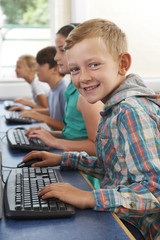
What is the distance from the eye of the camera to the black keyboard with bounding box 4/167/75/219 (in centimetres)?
78

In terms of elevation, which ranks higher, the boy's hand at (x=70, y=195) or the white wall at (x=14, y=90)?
the boy's hand at (x=70, y=195)

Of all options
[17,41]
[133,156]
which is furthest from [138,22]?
[133,156]

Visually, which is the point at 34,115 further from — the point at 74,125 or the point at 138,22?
the point at 138,22

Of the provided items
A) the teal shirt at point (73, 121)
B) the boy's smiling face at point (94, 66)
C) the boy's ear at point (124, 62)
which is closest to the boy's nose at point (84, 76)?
the boy's smiling face at point (94, 66)

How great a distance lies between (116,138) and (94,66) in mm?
228

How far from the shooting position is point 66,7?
3.57 m

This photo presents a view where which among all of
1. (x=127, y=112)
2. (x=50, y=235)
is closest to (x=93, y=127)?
(x=127, y=112)

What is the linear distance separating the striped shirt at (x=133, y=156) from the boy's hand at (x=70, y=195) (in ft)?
0.07

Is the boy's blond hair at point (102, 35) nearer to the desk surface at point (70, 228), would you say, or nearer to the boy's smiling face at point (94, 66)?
the boy's smiling face at point (94, 66)

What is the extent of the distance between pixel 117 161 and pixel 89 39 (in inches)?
14.8

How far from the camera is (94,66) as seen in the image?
1.01m

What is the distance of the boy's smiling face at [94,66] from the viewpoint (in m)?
1.00

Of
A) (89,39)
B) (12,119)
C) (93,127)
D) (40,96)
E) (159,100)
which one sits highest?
(89,39)

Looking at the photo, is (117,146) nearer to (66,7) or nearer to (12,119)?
(12,119)
